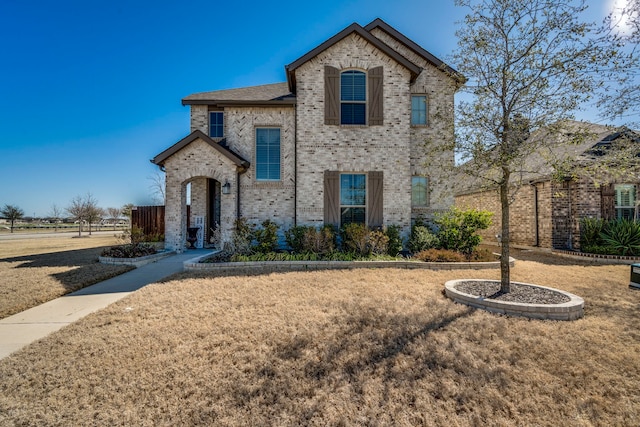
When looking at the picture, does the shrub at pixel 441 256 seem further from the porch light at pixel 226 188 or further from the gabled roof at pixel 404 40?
the gabled roof at pixel 404 40

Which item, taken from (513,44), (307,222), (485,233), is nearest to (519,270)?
(513,44)

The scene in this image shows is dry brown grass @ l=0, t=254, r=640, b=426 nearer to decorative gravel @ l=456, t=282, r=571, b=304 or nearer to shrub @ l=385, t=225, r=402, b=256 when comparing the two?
decorative gravel @ l=456, t=282, r=571, b=304

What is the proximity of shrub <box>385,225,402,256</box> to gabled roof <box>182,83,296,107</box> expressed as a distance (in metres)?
6.32

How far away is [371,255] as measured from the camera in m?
8.82

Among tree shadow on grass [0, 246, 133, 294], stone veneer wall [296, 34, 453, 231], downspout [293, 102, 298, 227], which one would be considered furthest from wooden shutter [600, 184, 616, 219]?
tree shadow on grass [0, 246, 133, 294]

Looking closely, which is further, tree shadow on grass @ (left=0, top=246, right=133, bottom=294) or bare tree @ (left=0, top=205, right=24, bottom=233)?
bare tree @ (left=0, top=205, right=24, bottom=233)

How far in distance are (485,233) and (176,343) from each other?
16791 millimetres

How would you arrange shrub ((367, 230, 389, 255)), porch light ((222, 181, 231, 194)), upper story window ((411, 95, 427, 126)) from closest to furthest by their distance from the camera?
shrub ((367, 230, 389, 255)) < porch light ((222, 181, 231, 194)) < upper story window ((411, 95, 427, 126))

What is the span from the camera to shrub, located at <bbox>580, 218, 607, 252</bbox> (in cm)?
1029

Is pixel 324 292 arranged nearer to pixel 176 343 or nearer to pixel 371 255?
pixel 176 343

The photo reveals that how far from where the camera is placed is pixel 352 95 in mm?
10719

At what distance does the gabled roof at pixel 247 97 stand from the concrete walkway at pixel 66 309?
7122 mm

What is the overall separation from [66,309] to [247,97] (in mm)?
9728

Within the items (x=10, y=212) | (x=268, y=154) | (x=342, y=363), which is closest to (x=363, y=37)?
(x=268, y=154)
